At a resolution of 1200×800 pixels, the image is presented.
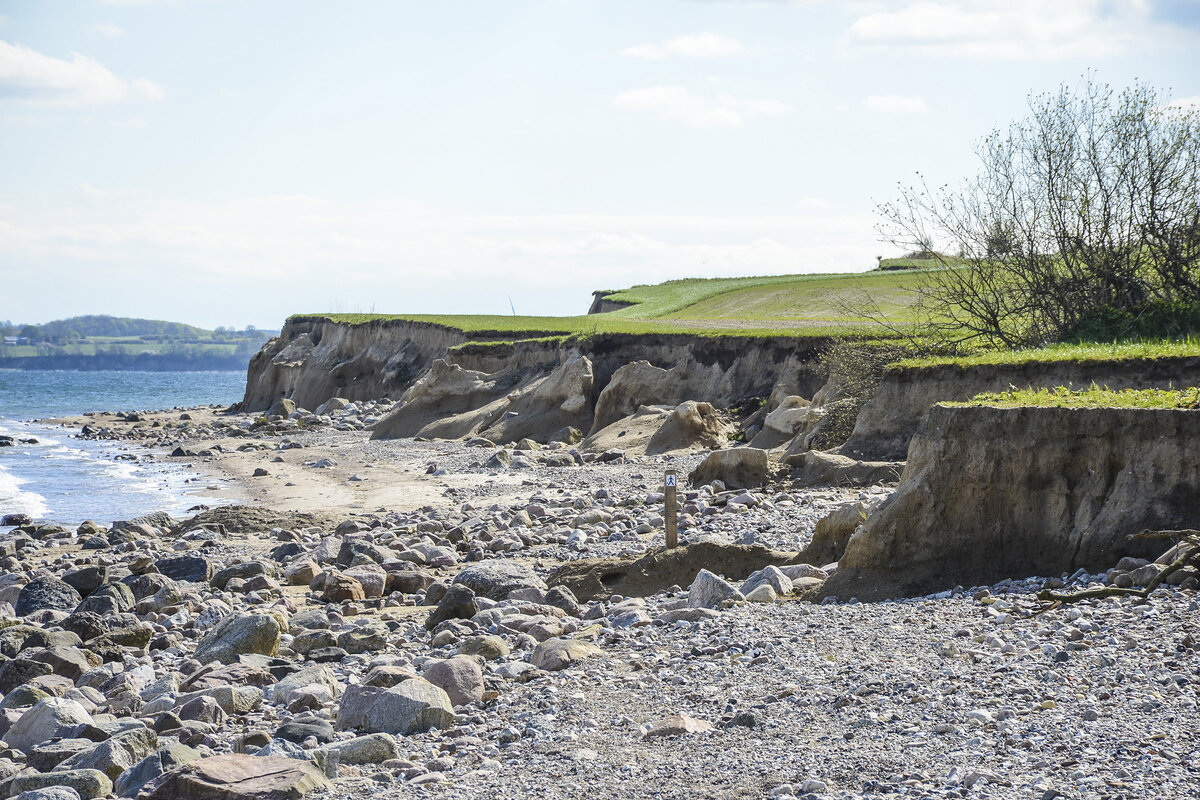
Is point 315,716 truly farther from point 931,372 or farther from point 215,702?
point 931,372

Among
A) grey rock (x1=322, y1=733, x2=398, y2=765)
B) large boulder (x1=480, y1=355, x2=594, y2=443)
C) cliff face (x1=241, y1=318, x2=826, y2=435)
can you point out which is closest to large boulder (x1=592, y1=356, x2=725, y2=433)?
cliff face (x1=241, y1=318, x2=826, y2=435)

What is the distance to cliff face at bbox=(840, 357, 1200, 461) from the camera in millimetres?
14320

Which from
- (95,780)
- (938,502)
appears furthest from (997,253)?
(95,780)

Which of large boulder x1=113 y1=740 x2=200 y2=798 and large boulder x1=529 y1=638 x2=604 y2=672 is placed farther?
large boulder x1=529 y1=638 x2=604 y2=672

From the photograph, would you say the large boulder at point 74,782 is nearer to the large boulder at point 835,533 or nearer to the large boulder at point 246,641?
the large boulder at point 246,641

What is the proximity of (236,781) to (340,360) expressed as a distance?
48.5 m

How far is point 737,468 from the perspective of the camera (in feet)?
56.9

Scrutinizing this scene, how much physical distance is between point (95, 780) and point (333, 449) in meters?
26.7

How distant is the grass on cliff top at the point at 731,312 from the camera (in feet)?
108

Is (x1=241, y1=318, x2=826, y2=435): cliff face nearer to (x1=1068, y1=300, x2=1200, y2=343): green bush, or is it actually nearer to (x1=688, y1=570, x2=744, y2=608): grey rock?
(x1=1068, y1=300, x2=1200, y2=343): green bush

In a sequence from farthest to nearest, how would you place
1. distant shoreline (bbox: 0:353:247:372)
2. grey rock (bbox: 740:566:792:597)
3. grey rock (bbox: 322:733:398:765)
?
distant shoreline (bbox: 0:353:247:372) → grey rock (bbox: 740:566:792:597) → grey rock (bbox: 322:733:398:765)

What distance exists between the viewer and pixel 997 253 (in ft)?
67.4

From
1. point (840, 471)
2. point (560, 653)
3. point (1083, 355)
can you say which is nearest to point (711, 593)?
point (560, 653)

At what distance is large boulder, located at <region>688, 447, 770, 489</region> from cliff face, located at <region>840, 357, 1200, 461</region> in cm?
141
